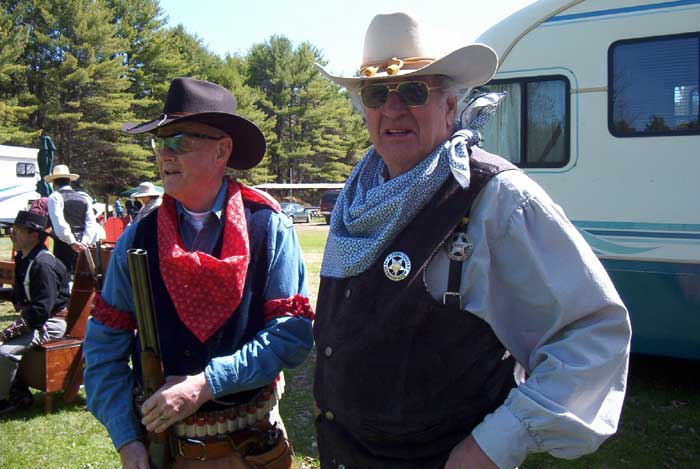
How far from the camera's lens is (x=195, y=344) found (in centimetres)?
220

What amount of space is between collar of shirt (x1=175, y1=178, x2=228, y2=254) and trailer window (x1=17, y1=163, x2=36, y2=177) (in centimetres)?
2422

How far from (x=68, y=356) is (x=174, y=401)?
3.76m

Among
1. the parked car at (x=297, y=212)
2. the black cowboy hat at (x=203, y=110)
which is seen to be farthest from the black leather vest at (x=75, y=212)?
the parked car at (x=297, y=212)

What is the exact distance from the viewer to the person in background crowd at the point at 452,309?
4.98ft

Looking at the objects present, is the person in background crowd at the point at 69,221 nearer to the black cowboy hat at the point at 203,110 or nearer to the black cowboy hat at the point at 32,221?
the black cowboy hat at the point at 32,221

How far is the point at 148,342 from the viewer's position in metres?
2.11

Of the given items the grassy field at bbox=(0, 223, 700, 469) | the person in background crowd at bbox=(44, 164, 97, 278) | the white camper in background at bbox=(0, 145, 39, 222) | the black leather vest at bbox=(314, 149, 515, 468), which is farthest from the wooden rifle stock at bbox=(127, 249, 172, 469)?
the white camper in background at bbox=(0, 145, 39, 222)

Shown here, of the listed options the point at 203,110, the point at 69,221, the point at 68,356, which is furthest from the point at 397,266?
the point at 69,221

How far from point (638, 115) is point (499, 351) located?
4.38 m

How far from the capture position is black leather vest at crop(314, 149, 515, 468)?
5.35ft

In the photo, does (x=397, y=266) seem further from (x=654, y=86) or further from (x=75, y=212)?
(x=75, y=212)

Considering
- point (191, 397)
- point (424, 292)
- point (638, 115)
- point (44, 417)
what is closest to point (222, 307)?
point (191, 397)

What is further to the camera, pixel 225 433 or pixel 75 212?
pixel 75 212

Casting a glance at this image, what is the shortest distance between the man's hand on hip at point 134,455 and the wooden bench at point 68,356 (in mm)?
3114
